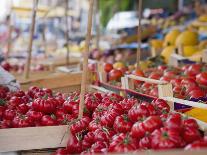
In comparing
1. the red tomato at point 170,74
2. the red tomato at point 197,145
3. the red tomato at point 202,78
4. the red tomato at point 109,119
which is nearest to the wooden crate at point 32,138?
the red tomato at point 109,119

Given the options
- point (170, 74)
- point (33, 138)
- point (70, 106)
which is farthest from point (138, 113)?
point (170, 74)

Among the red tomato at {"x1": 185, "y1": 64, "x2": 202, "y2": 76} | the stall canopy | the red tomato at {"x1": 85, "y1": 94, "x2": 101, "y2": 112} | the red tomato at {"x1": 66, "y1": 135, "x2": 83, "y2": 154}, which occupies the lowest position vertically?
→ the red tomato at {"x1": 66, "y1": 135, "x2": 83, "y2": 154}

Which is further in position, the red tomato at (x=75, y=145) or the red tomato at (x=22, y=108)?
the red tomato at (x=22, y=108)

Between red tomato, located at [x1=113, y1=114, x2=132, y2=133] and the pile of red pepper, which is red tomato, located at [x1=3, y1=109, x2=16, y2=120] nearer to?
the pile of red pepper

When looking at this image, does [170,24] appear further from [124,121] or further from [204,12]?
[124,121]

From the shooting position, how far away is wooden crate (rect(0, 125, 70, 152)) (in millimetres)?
2816

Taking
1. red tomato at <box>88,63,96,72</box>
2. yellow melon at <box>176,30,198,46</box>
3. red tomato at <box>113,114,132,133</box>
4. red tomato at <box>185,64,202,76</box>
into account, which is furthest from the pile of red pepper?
yellow melon at <box>176,30,198,46</box>

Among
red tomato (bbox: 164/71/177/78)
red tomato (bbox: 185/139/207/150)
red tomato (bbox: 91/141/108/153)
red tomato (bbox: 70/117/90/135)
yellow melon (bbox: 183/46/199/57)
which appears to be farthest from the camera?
yellow melon (bbox: 183/46/199/57)

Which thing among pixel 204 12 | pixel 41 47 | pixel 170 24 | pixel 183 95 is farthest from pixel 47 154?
pixel 41 47

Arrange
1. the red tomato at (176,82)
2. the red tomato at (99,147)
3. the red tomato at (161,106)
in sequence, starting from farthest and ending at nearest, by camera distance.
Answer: the red tomato at (176,82) → the red tomato at (161,106) → the red tomato at (99,147)

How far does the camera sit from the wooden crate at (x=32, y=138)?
111 inches

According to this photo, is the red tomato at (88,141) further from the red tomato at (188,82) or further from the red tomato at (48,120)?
the red tomato at (188,82)

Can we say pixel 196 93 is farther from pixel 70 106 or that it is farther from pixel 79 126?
pixel 79 126

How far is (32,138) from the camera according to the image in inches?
112
